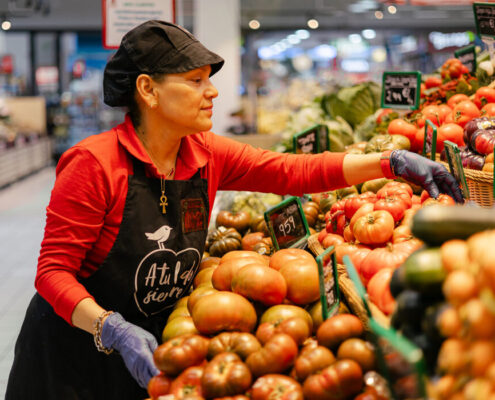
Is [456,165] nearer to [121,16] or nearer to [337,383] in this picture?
[337,383]

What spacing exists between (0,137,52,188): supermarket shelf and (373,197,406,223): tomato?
33.7ft

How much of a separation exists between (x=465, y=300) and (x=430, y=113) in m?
2.44

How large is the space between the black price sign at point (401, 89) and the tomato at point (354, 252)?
1.53m

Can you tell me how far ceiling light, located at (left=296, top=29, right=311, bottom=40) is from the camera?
1775cm

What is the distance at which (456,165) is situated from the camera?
7.16ft

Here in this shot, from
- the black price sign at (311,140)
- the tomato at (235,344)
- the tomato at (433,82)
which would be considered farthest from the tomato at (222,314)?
the tomato at (433,82)

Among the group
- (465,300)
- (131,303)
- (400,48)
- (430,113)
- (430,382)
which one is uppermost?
(400,48)

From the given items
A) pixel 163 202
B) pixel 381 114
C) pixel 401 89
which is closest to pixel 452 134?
pixel 401 89

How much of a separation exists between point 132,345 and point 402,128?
6.96ft

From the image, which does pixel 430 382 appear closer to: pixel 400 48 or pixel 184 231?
pixel 184 231

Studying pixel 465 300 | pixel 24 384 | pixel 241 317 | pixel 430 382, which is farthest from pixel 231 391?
pixel 24 384

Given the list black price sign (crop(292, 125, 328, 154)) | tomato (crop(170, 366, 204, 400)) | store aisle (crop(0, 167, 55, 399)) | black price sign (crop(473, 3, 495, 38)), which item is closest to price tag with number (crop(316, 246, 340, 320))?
tomato (crop(170, 366, 204, 400))

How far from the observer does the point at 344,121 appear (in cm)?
468

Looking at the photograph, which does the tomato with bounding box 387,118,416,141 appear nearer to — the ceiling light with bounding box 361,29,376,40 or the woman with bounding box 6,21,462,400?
the woman with bounding box 6,21,462,400
